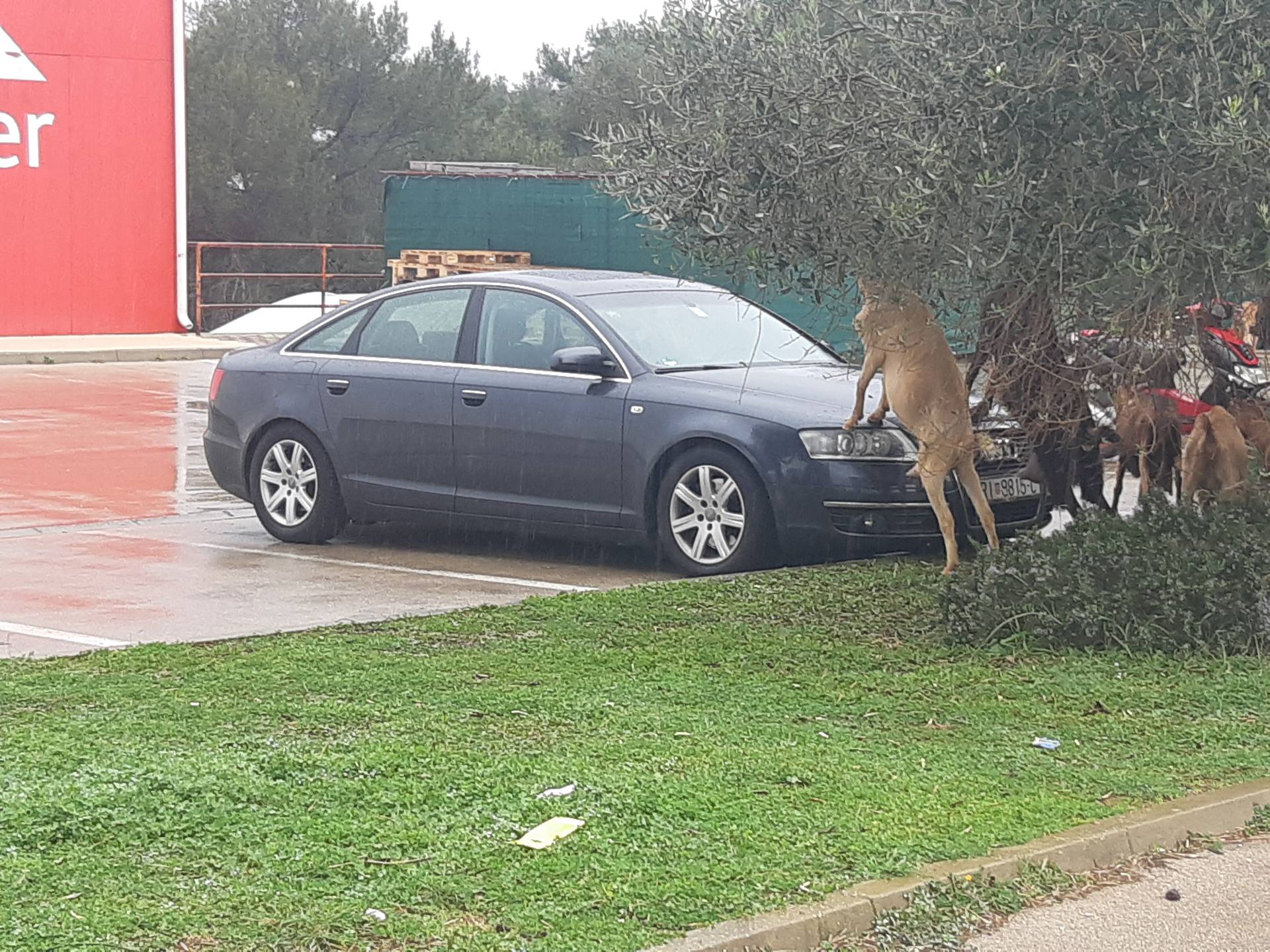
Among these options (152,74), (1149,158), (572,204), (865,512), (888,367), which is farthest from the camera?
(152,74)

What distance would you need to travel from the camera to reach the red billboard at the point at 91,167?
2727 centimetres

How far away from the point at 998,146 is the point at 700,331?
14.3 ft

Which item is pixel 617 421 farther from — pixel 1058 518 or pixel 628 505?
pixel 1058 518

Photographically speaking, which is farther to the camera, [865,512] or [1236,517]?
[865,512]

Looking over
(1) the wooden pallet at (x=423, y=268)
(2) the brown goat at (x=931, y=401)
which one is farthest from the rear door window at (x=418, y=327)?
(1) the wooden pallet at (x=423, y=268)

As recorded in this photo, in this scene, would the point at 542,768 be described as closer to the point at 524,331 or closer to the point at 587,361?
the point at 587,361

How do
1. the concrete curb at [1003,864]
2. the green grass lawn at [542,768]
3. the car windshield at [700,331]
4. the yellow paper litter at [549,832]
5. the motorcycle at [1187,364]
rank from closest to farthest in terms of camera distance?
the concrete curb at [1003,864]
the green grass lawn at [542,768]
the yellow paper litter at [549,832]
the motorcycle at [1187,364]
the car windshield at [700,331]

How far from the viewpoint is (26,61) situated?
89.9ft

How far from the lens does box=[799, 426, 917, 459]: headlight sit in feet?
29.5

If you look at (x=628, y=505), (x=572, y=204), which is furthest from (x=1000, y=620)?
(x=572, y=204)

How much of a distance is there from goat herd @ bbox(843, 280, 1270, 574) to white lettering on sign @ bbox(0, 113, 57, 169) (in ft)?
69.9

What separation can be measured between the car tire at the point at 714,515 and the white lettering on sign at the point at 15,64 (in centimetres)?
2103

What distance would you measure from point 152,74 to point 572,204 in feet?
24.7

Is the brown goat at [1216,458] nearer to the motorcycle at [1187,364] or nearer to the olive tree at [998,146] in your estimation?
the motorcycle at [1187,364]
